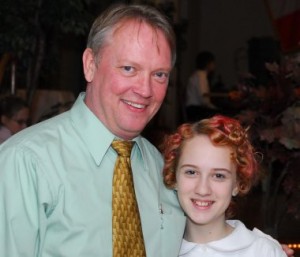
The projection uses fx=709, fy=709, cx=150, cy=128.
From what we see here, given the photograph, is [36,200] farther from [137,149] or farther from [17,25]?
[17,25]

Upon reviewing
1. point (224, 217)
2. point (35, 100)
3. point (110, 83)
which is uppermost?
point (110, 83)

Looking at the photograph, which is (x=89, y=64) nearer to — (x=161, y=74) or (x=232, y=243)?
(x=161, y=74)

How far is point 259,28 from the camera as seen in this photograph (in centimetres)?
1318

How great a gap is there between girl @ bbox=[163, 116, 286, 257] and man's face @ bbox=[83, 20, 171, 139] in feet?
1.06

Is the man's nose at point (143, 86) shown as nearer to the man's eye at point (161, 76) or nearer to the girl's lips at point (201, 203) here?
the man's eye at point (161, 76)

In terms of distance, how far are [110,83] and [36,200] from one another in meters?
0.48

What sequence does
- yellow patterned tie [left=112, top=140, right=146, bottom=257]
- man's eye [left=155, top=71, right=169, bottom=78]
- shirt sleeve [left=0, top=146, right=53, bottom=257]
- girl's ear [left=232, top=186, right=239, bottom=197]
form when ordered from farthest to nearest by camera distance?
girl's ear [left=232, top=186, right=239, bottom=197], man's eye [left=155, top=71, right=169, bottom=78], yellow patterned tie [left=112, top=140, right=146, bottom=257], shirt sleeve [left=0, top=146, right=53, bottom=257]

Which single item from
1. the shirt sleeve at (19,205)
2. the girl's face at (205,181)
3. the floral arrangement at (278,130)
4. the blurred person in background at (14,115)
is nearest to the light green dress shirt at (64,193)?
the shirt sleeve at (19,205)

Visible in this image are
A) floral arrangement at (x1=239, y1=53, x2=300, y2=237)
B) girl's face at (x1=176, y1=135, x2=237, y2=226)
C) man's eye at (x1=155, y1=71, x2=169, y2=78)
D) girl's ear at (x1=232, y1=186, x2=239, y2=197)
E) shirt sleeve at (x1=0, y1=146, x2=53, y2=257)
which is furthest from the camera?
floral arrangement at (x1=239, y1=53, x2=300, y2=237)

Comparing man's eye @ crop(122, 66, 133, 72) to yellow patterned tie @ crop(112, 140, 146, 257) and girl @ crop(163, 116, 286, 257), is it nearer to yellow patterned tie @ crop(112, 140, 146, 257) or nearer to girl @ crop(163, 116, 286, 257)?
yellow patterned tie @ crop(112, 140, 146, 257)

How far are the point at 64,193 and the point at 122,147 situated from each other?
1.02 feet

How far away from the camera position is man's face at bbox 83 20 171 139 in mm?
2312

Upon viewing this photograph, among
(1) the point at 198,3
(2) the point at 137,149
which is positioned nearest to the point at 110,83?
(2) the point at 137,149

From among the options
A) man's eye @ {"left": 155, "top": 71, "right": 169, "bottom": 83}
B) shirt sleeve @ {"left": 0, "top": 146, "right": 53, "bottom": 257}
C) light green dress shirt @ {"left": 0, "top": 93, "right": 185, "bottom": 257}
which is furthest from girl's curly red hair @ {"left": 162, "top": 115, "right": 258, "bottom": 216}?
shirt sleeve @ {"left": 0, "top": 146, "right": 53, "bottom": 257}
